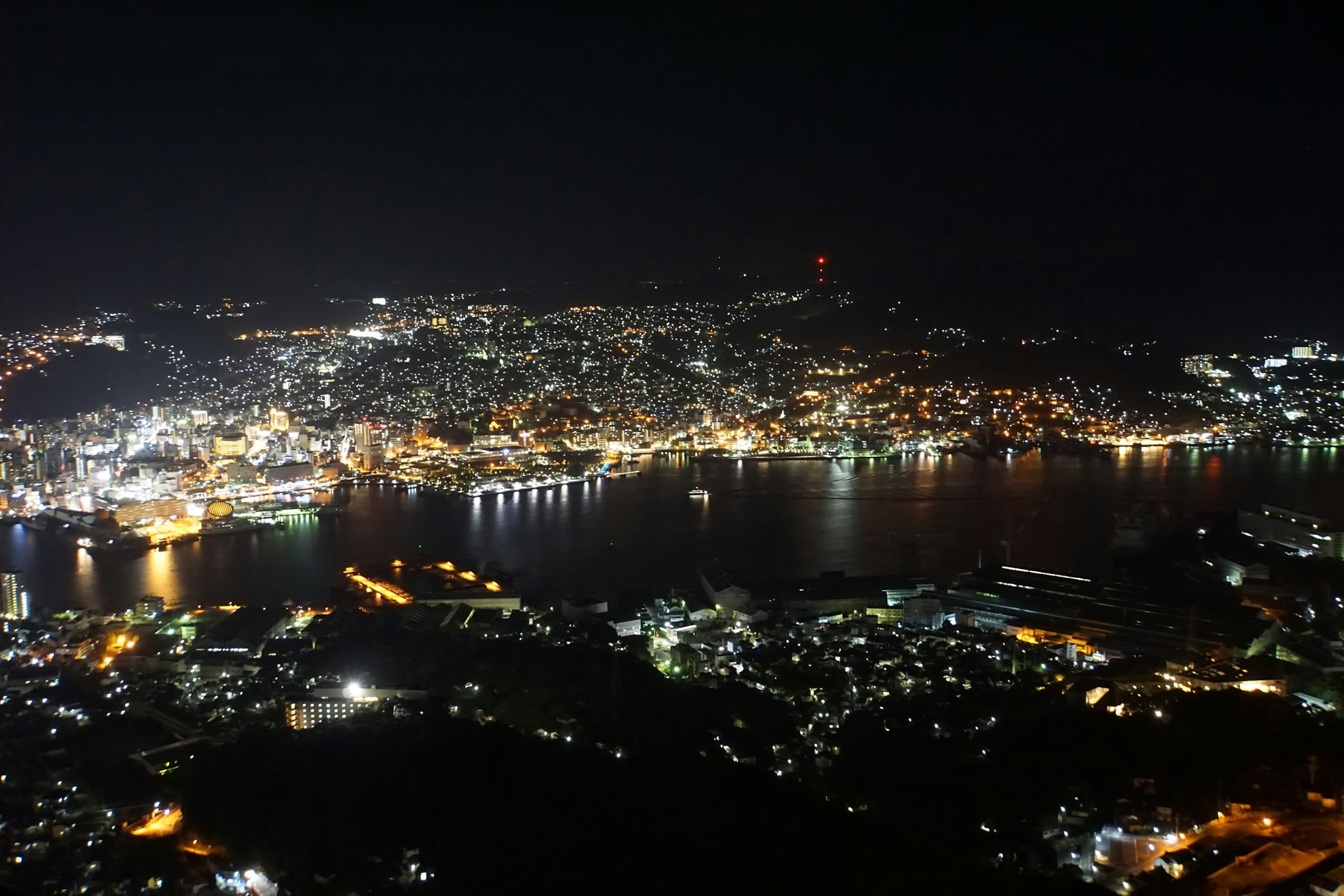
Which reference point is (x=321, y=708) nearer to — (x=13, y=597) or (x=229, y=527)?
(x=13, y=597)

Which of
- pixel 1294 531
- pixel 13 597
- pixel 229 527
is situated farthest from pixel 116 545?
pixel 1294 531

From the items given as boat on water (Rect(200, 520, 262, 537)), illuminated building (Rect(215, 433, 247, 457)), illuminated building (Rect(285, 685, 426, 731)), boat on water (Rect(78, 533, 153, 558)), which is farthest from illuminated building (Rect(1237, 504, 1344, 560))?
illuminated building (Rect(215, 433, 247, 457))

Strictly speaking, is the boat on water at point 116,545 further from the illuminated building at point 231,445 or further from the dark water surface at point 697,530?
the illuminated building at point 231,445

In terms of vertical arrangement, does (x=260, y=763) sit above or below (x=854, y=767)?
above

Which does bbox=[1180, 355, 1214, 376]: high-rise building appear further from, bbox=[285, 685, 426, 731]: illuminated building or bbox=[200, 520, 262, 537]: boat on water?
bbox=[285, 685, 426, 731]: illuminated building

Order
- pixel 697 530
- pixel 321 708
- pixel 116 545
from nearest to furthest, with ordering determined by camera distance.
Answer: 1. pixel 321 708
2. pixel 116 545
3. pixel 697 530

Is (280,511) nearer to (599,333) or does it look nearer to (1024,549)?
(1024,549)

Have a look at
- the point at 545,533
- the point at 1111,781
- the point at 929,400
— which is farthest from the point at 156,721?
the point at 929,400
